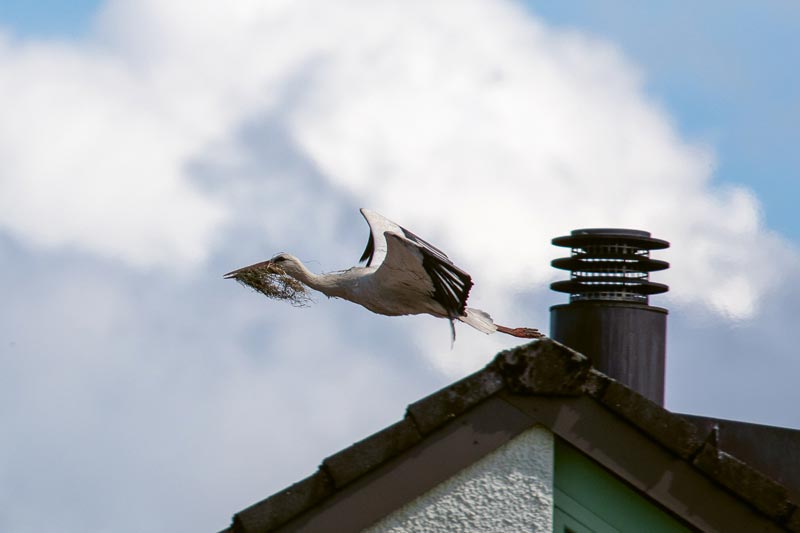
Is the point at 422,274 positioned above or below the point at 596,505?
above

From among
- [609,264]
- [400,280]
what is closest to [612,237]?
[609,264]

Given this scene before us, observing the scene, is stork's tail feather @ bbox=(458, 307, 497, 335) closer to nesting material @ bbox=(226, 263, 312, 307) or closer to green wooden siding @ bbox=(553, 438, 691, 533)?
nesting material @ bbox=(226, 263, 312, 307)

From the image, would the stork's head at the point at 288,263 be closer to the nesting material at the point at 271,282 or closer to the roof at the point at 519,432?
the nesting material at the point at 271,282

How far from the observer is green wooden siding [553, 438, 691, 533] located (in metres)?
4.43

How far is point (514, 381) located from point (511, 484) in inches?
11.3

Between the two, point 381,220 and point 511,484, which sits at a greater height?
point 381,220

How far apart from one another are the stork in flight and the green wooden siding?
379 centimetres

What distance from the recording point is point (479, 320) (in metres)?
9.91

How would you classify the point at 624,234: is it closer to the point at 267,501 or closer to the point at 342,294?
the point at 342,294

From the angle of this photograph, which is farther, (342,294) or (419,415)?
(342,294)

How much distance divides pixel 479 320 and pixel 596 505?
549cm

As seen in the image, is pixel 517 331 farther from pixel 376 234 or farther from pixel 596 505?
pixel 596 505

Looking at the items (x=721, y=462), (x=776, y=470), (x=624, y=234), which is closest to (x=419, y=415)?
(x=721, y=462)

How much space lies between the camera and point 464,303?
867cm
